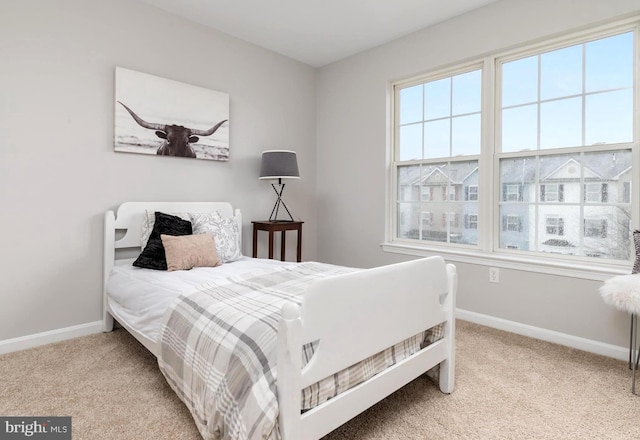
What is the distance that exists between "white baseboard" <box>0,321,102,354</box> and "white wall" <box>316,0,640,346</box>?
237 cm

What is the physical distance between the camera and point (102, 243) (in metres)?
2.70

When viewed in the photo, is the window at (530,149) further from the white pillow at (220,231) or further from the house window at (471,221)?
the white pillow at (220,231)

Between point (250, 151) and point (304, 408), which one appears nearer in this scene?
point (304, 408)

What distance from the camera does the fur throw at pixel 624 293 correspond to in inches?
69.8

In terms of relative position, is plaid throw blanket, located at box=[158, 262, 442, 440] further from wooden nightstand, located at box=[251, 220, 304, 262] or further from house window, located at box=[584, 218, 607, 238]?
house window, located at box=[584, 218, 607, 238]

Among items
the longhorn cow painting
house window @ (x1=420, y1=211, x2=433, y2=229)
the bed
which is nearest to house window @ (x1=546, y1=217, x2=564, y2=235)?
house window @ (x1=420, y1=211, x2=433, y2=229)

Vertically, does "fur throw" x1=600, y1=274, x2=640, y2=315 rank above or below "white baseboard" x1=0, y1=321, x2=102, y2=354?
above

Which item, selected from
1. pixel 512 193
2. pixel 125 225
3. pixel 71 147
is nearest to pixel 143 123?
pixel 71 147

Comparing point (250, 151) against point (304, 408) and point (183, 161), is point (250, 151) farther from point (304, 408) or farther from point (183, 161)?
point (304, 408)

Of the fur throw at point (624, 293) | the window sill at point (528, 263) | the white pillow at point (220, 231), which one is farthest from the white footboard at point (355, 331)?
the white pillow at point (220, 231)

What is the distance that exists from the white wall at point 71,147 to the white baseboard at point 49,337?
4 centimetres

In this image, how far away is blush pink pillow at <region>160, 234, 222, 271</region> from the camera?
242 cm

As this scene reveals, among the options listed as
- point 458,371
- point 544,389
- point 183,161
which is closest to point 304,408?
point 458,371

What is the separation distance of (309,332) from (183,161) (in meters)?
2.42
